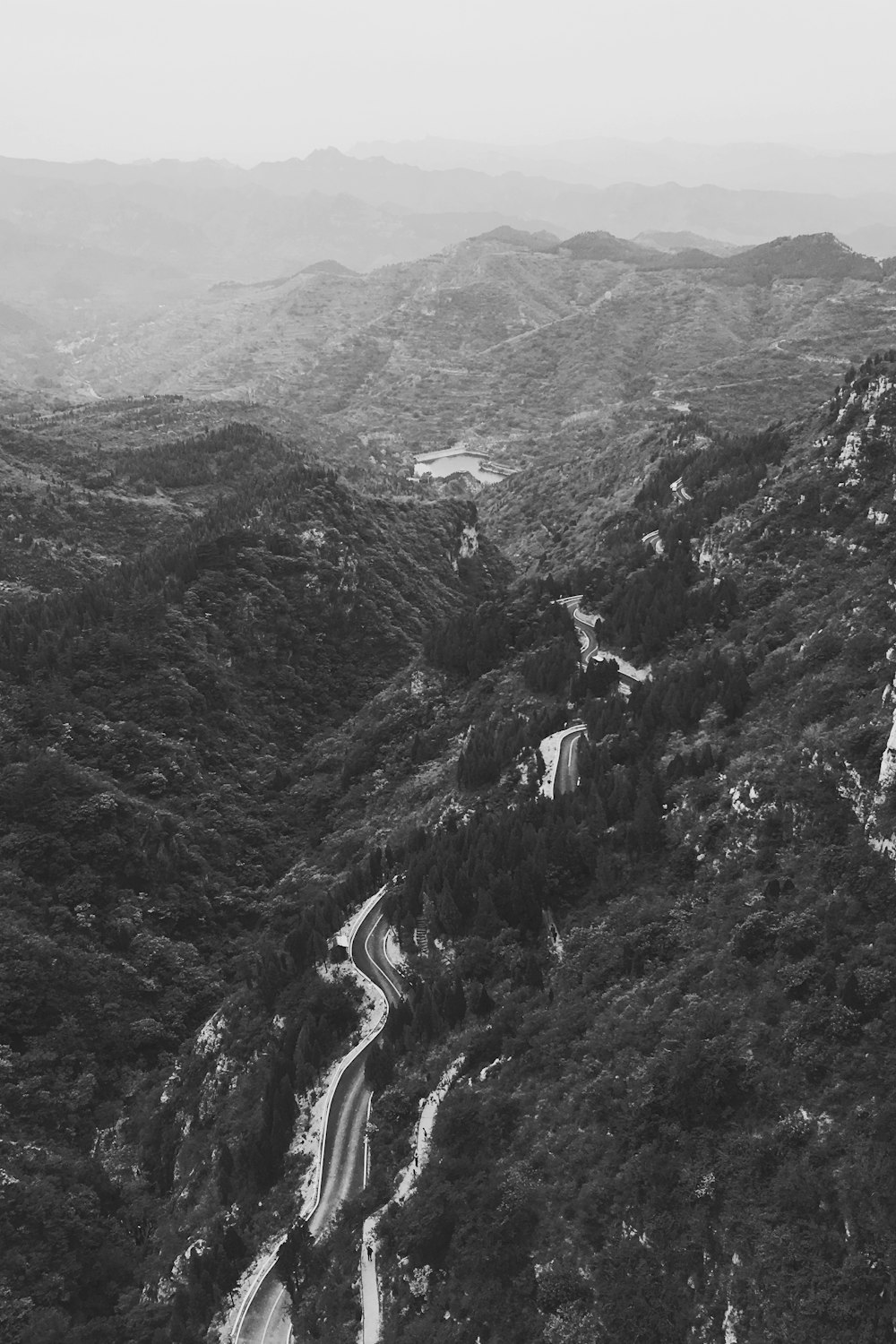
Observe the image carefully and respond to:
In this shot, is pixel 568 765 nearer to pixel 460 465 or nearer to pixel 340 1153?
pixel 340 1153

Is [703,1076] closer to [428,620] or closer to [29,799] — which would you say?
[29,799]

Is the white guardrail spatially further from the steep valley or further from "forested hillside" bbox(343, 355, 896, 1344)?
"forested hillside" bbox(343, 355, 896, 1344)

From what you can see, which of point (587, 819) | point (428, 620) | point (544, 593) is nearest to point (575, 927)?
point (587, 819)

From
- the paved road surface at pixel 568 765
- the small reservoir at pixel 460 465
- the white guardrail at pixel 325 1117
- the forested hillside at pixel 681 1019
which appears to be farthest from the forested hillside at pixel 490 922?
the small reservoir at pixel 460 465

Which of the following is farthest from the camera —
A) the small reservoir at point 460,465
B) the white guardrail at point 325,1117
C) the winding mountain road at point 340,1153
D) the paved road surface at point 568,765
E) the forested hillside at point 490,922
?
the small reservoir at point 460,465

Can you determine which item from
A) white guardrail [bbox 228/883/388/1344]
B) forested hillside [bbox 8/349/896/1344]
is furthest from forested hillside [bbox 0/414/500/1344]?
white guardrail [bbox 228/883/388/1344]

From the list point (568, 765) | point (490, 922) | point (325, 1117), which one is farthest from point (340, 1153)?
point (568, 765)

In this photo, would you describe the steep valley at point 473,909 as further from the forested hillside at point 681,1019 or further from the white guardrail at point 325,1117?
the white guardrail at point 325,1117

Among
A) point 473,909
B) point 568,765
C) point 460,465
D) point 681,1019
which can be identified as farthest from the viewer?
point 460,465

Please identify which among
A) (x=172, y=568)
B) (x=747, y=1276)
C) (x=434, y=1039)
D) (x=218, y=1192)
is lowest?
(x=218, y=1192)
